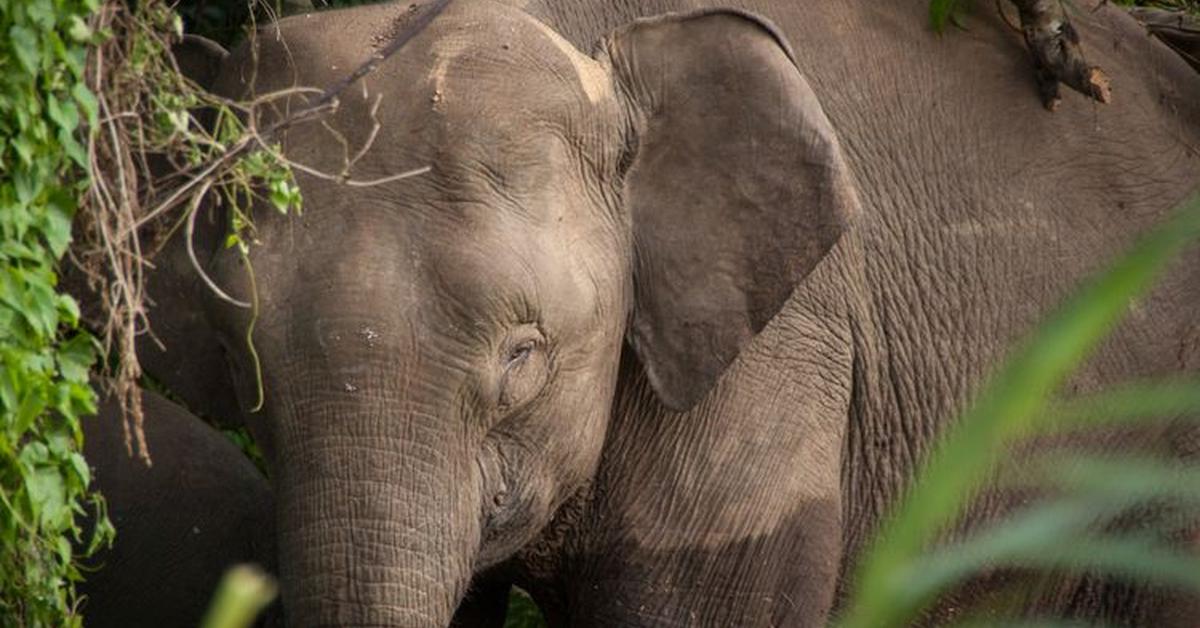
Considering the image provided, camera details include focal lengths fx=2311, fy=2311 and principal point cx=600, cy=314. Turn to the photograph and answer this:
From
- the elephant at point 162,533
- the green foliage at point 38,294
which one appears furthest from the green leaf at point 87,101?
the elephant at point 162,533

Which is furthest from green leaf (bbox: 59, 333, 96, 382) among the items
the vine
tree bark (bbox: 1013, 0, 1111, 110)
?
tree bark (bbox: 1013, 0, 1111, 110)

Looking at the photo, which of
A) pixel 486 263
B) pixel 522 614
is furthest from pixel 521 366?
pixel 522 614

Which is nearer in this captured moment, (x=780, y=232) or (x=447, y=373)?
(x=447, y=373)

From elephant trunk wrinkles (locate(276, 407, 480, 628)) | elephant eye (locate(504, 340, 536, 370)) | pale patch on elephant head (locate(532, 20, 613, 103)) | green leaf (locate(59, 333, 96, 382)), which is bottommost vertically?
elephant trunk wrinkles (locate(276, 407, 480, 628))

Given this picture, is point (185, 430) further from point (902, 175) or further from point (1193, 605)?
point (1193, 605)

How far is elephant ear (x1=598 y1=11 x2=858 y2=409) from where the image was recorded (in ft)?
14.5

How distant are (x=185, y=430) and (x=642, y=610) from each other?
1400 millimetres

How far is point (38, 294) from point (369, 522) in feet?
2.13

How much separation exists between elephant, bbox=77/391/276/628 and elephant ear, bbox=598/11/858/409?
118cm

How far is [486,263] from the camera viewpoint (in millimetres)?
3988

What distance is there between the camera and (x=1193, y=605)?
5.19 m

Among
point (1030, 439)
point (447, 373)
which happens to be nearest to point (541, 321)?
point (447, 373)

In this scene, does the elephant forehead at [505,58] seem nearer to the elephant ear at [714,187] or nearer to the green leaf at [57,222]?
the elephant ear at [714,187]

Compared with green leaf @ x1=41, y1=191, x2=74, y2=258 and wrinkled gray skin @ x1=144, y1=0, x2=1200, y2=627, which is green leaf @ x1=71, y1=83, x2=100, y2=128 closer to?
green leaf @ x1=41, y1=191, x2=74, y2=258
